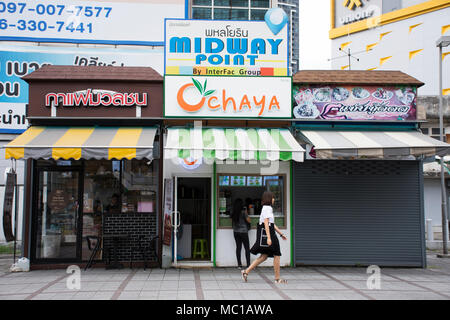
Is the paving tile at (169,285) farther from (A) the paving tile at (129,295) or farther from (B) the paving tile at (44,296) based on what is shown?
(B) the paving tile at (44,296)

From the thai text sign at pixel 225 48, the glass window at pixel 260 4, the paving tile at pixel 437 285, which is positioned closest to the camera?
the paving tile at pixel 437 285

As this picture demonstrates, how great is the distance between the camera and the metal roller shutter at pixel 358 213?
10859 millimetres

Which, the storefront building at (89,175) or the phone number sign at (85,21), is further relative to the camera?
the phone number sign at (85,21)

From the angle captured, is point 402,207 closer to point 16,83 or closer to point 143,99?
point 143,99

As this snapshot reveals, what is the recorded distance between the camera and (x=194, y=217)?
1181 cm

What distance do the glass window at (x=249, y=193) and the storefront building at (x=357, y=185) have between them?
16.1 inches

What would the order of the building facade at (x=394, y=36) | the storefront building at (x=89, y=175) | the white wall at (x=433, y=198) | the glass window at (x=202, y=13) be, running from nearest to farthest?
1. the storefront building at (x=89, y=175)
2. the glass window at (x=202, y=13)
3. the white wall at (x=433, y=198)
4. the building facade at (x=394, y=36)

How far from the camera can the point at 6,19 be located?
1630 centimetres

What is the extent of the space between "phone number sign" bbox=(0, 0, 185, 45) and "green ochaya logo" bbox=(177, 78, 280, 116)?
23.4ft

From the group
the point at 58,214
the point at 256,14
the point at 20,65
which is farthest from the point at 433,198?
the point at 20,65

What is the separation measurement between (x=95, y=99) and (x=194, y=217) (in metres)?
4.12

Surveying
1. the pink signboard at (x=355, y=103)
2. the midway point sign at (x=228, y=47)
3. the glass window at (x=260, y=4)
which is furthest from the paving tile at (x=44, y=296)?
the glass window at (x=260, y=4)
